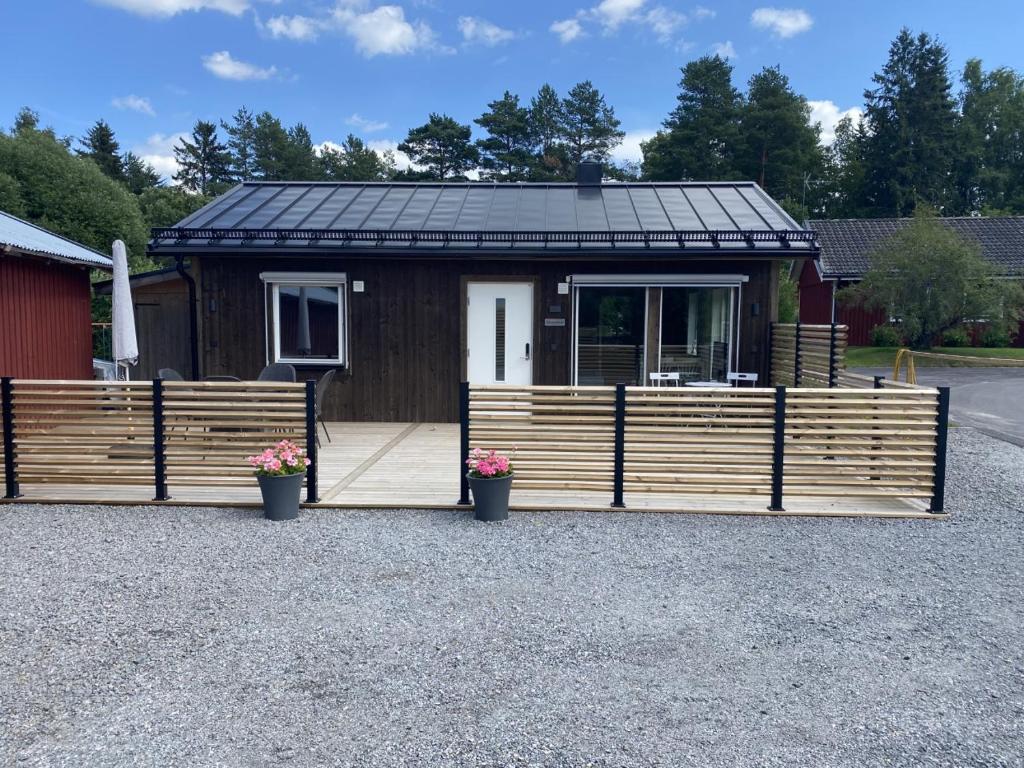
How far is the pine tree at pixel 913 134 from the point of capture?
34406 millimetres

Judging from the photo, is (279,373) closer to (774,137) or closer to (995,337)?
(995,337)

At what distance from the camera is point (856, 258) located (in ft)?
75.8

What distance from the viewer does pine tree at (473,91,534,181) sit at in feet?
103

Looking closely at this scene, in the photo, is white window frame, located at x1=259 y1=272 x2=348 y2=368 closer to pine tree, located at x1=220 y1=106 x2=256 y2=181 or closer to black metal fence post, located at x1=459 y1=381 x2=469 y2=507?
black metal fence post, located at x1=459 y1=381 x2=469 y2=507

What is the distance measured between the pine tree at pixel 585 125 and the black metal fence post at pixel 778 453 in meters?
28.7

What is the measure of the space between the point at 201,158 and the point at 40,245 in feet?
117

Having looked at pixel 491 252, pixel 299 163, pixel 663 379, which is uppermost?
pixel 299 163

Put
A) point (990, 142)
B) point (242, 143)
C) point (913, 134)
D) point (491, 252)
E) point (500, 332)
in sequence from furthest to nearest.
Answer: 1. point (242, 143)
2. point (990, 142)
3. point (913, 134)
4. point (500, 332)
5. point (491, 252)

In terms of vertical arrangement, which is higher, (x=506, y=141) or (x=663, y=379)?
(x=506, y=141)

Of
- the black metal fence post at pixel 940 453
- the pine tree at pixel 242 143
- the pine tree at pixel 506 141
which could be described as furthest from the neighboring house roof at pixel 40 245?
the pine tree at pixel 242 143

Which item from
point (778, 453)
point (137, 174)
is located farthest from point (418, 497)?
point (137, 174)

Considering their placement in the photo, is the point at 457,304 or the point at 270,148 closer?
the point at 457,304

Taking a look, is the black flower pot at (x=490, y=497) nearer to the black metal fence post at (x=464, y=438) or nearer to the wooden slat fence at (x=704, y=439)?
the black metal fence post at (x=464, y=438)

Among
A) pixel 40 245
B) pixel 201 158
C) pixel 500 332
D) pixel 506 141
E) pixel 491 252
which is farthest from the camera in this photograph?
pixel 201 158
